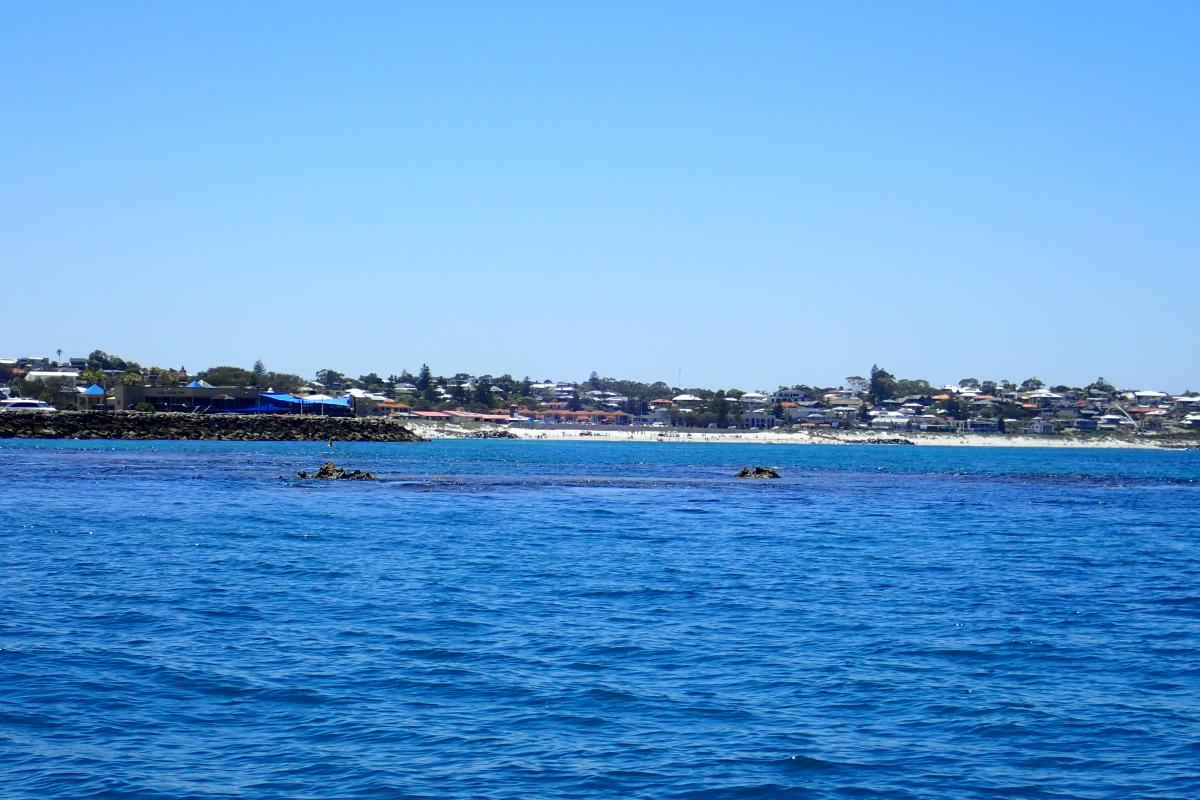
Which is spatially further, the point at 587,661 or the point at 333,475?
the point at 333,475

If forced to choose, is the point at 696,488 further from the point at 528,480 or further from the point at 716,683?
the point at 716,683

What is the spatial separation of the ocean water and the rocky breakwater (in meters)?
89.8

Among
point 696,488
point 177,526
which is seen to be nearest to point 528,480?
point 696,488

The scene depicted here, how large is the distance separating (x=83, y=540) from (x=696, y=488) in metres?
38.4

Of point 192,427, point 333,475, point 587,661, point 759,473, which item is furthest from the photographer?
point 192,427

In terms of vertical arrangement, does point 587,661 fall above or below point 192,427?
below

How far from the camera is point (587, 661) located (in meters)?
17.8

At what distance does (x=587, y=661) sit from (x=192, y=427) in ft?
400

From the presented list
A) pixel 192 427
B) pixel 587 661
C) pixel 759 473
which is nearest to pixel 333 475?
pixel 759 473

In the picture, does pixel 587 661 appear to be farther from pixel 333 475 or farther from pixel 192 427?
pixel 192 427

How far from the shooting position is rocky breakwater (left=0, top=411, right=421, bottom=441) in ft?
399

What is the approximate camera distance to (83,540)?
107ft

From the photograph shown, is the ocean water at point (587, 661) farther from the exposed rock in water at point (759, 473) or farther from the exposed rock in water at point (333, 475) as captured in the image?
the exposed rock in water at point (759, 473)

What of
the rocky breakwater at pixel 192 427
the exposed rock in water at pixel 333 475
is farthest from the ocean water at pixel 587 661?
the rocky breakwater at pixel 192 427
